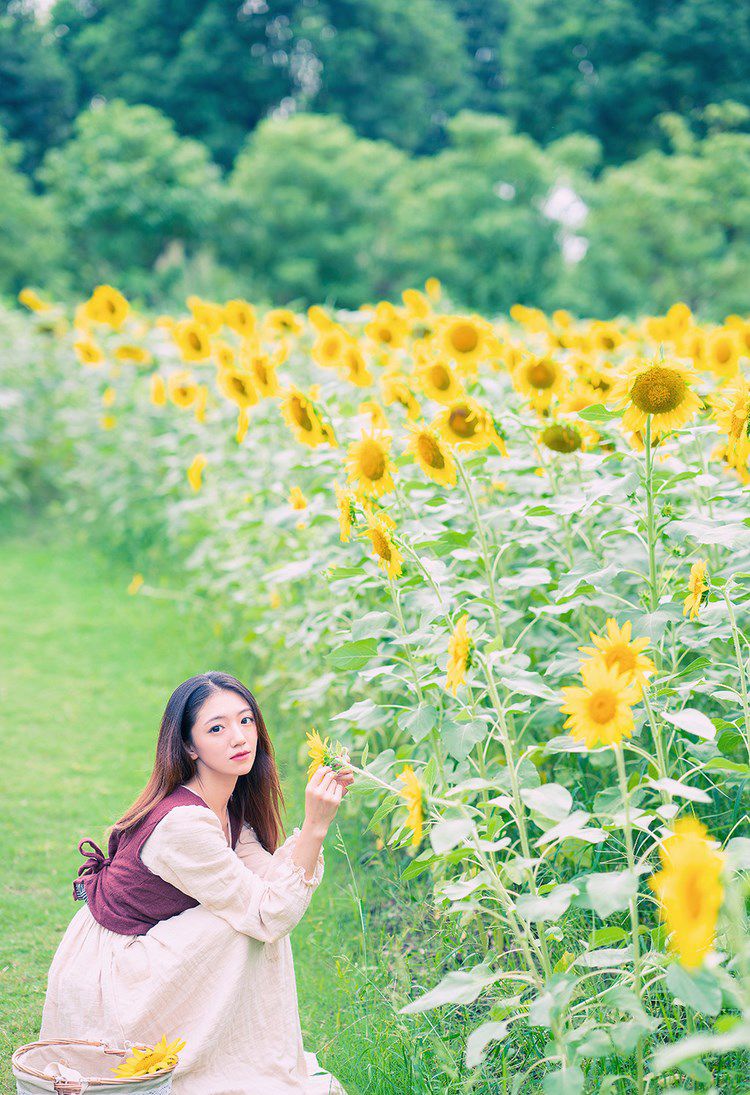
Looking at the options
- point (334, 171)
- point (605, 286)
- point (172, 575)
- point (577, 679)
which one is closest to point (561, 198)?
point (605, 286)

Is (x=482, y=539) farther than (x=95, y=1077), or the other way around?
(x=482, y=539)

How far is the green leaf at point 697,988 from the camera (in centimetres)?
138

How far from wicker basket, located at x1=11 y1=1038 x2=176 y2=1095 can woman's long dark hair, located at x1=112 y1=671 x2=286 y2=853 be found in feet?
1.22

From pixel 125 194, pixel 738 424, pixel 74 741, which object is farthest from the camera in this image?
pixel 125 194

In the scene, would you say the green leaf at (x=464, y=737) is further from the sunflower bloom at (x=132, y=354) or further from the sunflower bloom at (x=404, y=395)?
the sunflower bloom at (x=132, y=354)

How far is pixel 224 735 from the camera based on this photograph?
Answer: 211cm

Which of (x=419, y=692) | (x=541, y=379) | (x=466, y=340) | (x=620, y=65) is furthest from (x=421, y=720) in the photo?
(x=620, y=65)

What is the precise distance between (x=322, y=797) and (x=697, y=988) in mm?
708

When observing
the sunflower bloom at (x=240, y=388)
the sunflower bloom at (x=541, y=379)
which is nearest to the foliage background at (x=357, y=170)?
the sunflower bloom at (x=240, y=388)

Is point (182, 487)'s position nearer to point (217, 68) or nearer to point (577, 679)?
point (577, 679)

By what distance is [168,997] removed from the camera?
1.96 meters

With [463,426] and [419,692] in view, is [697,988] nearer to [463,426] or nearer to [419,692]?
[419,692]

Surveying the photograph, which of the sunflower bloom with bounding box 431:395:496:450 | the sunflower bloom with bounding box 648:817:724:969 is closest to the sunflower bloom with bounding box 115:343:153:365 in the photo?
the sunflower bloom with bounding box 431:395:496:450

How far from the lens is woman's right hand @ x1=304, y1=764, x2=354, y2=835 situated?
1.93 meters
